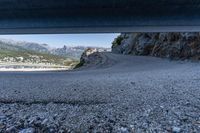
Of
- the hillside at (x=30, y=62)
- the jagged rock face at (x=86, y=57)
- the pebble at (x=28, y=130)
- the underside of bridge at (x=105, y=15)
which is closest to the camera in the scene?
the pebble at (x=28, y=130)

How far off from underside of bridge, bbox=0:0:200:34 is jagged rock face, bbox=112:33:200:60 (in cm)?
1292

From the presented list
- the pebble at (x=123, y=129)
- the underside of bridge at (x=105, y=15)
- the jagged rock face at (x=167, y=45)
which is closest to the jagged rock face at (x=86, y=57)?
the jagged rock face at (x=167, y=45)

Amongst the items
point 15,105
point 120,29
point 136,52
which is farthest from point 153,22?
point 136,52

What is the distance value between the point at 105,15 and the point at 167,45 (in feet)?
62.9

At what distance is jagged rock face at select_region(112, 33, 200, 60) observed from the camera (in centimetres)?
2083

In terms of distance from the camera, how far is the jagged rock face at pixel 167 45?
68.4ft

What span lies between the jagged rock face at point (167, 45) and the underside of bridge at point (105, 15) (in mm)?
12917

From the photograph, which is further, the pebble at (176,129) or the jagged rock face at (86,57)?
the jagged rock face at (86,57)

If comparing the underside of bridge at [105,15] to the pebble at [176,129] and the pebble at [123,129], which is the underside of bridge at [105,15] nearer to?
the pebble at [123,129]

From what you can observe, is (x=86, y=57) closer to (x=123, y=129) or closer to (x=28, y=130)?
(x=28, y=130)

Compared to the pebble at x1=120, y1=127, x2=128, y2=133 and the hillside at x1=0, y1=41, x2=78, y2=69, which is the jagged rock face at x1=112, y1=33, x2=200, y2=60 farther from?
the hillside at x1=0, y1=41, x2=78, y2=69

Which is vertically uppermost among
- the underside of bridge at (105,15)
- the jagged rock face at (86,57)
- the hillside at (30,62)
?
the underside of bridge at (105,15)

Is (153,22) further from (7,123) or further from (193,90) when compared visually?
(7,123)

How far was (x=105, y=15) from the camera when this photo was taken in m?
7.89
